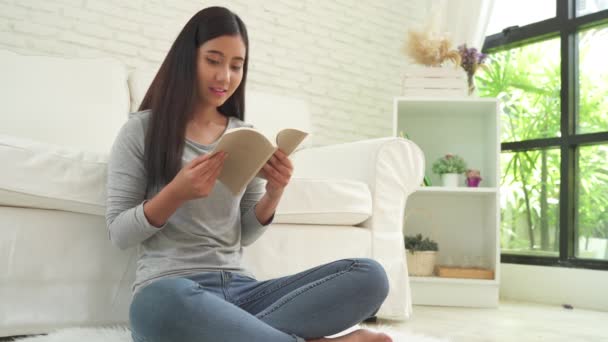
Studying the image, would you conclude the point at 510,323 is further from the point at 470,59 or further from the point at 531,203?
the point at 470,59

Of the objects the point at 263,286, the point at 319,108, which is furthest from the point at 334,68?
the point at 263,286

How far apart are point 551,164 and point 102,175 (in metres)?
2.37

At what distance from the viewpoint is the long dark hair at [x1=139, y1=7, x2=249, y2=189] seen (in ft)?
4.01

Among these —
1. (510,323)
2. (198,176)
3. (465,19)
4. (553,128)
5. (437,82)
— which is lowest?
(510,323)

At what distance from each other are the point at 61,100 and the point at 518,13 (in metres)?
2.47

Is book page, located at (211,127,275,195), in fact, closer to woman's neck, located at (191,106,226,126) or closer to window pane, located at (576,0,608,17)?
woman's neck, located at (191,106,226,126)

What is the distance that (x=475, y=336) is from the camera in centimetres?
179

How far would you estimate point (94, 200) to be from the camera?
1423 mm

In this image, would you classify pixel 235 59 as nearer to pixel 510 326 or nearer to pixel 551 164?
pixel 510 326

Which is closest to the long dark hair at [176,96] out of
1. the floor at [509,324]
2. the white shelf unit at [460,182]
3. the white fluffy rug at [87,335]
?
the white fluffy rug at [87,335]

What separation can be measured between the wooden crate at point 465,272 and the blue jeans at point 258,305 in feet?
5.26

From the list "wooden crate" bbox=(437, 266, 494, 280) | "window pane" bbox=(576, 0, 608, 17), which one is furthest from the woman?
"window pane" bbox=(576, 0, 608, 17)

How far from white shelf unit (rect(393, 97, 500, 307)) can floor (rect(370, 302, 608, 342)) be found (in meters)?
0.30

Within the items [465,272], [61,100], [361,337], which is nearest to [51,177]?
[61,100]
